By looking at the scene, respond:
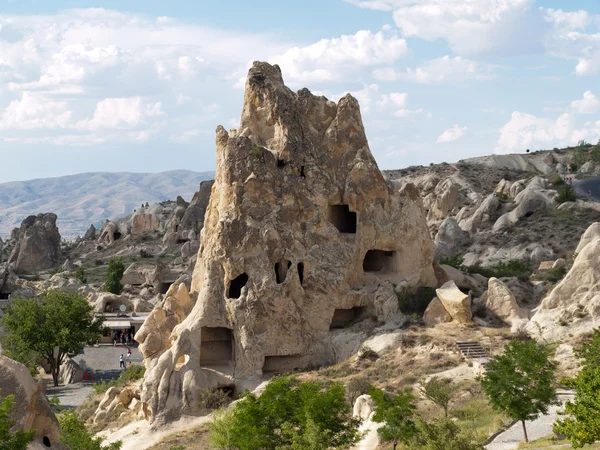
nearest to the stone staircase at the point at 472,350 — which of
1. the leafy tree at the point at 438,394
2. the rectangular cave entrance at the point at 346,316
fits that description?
the leafy tree at the point at 438,394

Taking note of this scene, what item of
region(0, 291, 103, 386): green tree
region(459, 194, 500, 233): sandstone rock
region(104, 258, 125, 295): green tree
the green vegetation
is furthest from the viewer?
region(104, 258, 125, 295): green tree

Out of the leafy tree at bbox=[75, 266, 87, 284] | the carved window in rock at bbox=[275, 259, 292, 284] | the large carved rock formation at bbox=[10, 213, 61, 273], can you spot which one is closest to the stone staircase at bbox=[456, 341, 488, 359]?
the carved window in rock at bbox=[275, 259, 292, 284]

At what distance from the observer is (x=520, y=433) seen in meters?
24.8

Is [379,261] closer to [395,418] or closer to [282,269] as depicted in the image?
[282,269]

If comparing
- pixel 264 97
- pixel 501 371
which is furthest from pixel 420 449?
pixel 264 97

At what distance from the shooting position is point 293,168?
37844 mm

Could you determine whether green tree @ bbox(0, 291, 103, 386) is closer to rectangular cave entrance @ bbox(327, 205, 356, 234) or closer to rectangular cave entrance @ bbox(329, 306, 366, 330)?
rectangular cave entrance @ bbox(329, 306, 366, 330)

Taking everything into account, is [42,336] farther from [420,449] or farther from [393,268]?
[420,449]

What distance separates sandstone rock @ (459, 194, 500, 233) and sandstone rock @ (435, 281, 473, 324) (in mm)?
31871

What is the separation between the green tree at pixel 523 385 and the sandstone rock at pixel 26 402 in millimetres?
11997

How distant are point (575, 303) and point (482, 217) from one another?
3547 centimetres

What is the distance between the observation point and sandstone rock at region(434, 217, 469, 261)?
6317 centimetres

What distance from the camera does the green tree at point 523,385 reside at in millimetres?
23406

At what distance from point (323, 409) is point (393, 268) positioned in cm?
1703
